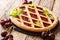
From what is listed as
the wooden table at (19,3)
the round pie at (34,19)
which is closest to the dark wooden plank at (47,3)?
the wooden table at (19,3)

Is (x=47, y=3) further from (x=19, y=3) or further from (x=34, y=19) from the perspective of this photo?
(x=34, y=19)

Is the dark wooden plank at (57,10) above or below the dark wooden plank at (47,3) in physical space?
A: below

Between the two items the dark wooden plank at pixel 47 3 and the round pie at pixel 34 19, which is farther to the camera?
the dark wooden plank at pixel 47 3

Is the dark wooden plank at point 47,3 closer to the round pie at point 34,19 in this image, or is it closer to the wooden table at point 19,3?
the wooden table at point 19,3

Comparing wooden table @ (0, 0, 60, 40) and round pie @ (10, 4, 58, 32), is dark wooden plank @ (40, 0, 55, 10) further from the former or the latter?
round pie @ (10, 4, 58, 32)

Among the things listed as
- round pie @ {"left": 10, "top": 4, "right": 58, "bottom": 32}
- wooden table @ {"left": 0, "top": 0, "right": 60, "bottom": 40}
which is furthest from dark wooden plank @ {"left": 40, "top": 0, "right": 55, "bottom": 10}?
round pie @ {"left": 10, "top": 4, "right": 58, "bottom": 32}

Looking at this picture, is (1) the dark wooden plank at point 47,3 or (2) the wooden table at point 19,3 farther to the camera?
(1) the dark wooden plank at point 47,3

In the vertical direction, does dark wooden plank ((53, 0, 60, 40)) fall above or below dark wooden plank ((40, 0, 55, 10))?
below

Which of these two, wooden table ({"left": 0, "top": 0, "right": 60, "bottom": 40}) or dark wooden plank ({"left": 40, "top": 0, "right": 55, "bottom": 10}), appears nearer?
wooden table ({"left": 0, "top": 0, "right": 60, "bottom": 40})

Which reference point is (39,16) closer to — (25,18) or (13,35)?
(25,18)
